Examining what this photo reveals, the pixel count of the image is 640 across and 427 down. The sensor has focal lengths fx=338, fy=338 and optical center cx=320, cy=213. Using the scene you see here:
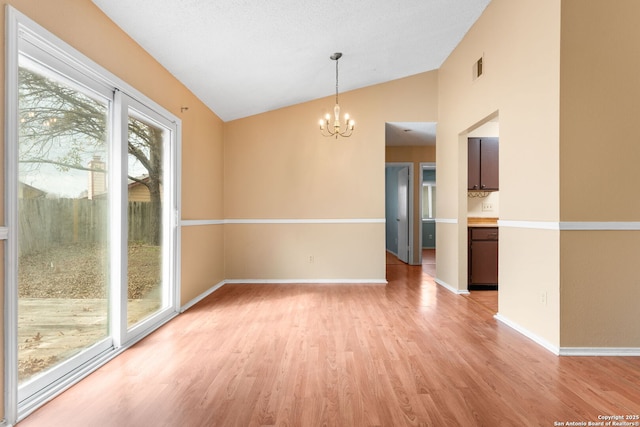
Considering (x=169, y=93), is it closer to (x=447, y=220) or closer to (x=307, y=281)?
(x=307, y=281)

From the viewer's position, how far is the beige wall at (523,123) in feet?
8.71

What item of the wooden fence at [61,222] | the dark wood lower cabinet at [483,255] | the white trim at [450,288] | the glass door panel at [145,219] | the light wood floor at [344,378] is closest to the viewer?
the light wood floor at [344,378]

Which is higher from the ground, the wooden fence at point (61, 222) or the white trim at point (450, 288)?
the wooden fence at point (61, 222)

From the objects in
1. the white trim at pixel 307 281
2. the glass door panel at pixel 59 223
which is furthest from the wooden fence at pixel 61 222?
the white trim at pixel 307 281

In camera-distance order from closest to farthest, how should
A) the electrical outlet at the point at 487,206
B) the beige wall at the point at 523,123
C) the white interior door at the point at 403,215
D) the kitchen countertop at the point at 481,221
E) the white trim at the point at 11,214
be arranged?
the white trim at the point at 11,214
the beige wall at the point at 523,123
the kitchen countertop at the point at 481,221
the electrical outlet at the point at 487,206
the white interior door at the point at 403,215

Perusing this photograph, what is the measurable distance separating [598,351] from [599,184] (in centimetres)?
126

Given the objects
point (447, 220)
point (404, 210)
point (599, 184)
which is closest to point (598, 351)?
point (599, 184)

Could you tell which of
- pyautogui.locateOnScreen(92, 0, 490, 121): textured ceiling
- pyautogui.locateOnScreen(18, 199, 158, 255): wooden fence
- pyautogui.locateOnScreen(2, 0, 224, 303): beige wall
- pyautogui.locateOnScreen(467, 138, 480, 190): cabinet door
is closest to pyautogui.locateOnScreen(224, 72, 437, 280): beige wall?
pyautogui.locateOnScreen(92, 0, 490, 121): textured ceiling

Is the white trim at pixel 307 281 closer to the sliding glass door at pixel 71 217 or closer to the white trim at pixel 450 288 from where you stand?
the white trim at pixel 450 288

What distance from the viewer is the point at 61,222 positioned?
2.16m

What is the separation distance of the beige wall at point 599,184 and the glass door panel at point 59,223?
3.49 meters

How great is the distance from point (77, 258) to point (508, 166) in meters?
3.73

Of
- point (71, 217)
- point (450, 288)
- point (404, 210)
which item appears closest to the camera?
point (71, 217)

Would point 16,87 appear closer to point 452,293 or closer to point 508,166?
point 508,166
